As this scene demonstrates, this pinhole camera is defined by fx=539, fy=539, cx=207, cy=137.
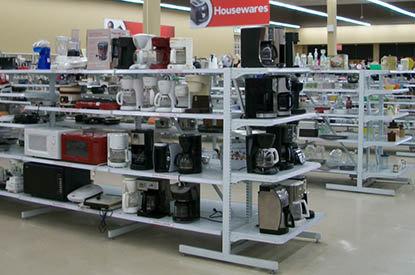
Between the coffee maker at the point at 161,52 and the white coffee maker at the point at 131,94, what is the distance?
0.23m

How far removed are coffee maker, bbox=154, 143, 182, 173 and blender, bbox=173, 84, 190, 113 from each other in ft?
1.14

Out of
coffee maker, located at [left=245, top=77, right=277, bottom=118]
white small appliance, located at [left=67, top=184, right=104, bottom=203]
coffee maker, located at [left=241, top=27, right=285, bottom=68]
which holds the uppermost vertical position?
coffee maker, located at [left=241, top=27, right=285, bottom=68]

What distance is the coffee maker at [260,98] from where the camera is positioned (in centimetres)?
444

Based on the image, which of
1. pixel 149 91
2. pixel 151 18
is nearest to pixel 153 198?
pixel 149 91

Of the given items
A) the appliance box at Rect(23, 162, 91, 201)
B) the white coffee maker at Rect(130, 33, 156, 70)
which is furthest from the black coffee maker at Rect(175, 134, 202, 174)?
the appliance box at Rect(23, 162, 91, 201)

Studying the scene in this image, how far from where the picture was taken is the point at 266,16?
28.5ft

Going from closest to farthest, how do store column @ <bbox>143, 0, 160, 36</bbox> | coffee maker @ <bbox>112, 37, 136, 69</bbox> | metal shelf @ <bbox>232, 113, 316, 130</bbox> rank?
metal shelf @ <bbox>232, 113, 316, 130</bbox>, coffee maker @ <bbox>112, 37, 136, 69</bbox>, store column @ <bbox>143, 0, 160, 36</bbox>

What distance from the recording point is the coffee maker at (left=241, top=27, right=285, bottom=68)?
454cm

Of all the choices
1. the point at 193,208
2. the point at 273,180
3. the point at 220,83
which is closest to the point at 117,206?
the point at 193,208

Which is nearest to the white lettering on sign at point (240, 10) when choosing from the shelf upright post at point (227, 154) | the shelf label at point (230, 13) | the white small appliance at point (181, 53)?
the shelf label at point (230, 13)

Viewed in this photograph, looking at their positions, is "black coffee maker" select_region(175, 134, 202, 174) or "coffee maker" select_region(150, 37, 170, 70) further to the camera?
"coffee maker" select_region(150, 37, 170, 70)

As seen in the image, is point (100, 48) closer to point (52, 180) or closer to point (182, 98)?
point (182, 98)

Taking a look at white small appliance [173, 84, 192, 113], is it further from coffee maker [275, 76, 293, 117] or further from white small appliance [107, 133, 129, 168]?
coffee maker [275, 76, 293, 117]

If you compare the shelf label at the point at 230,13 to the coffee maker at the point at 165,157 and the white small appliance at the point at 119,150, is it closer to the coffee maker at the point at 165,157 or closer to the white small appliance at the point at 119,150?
the white small appliance at the point at 119,150
